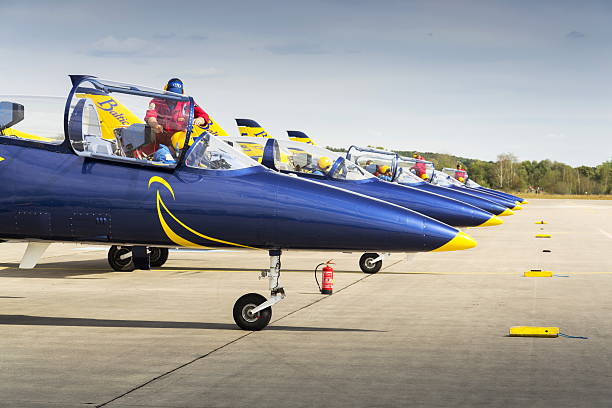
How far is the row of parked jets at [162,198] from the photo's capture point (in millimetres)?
9133

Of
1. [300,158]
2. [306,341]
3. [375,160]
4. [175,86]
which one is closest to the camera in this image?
[306,341]

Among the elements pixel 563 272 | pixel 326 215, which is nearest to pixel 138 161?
pixel 326 215

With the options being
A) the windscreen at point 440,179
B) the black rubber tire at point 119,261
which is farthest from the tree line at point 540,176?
the black rubber tire at point 119,261

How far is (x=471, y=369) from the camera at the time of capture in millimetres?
7699

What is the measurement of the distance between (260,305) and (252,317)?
17 centimetres

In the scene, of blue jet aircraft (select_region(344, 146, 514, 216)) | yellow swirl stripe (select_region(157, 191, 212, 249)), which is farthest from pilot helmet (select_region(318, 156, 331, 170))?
yellow swirl stripe (select_region(157, 191, 212, 249))

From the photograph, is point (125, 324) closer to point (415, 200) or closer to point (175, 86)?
point (175, 86)

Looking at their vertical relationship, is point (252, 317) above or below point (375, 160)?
below

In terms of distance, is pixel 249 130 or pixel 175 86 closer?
pixel 175 86

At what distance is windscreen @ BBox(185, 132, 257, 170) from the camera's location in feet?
31.3

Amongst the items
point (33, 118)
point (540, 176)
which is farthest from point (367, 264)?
point (540, 176)

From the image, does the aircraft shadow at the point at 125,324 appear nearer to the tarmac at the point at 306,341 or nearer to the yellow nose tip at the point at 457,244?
the tarmac at the point at 306,341

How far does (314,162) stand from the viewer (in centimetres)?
1792

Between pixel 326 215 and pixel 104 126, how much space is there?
9.36 feet
